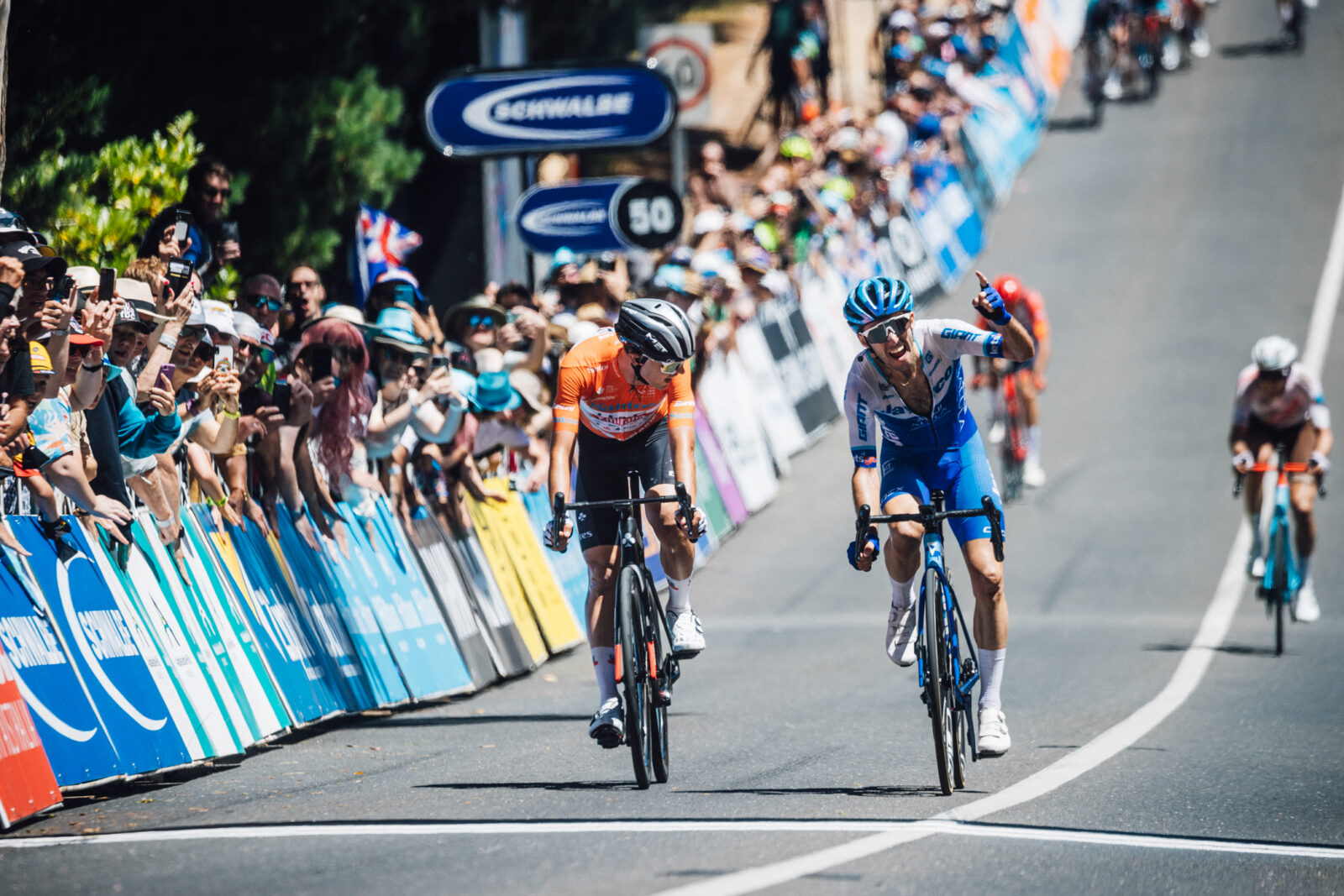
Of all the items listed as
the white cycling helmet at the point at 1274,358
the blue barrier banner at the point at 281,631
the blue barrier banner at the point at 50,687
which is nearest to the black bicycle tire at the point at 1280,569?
the white cycling helmet at the point at 1274,358

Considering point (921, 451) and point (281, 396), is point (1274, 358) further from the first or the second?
point (281, 396)

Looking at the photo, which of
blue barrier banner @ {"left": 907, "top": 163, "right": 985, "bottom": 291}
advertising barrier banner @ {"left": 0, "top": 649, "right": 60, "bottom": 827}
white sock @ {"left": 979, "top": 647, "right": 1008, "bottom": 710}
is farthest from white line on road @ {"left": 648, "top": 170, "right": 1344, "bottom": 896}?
blue barrier banner @ {"left": 907, "top": 163, "right": 985, "bottom": 291}

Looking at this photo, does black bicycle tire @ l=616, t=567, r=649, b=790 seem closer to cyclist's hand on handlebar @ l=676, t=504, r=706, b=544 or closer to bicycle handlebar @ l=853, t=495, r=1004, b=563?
cyclist's hand on handlebar @ l=676, t=504, r=706, b=544

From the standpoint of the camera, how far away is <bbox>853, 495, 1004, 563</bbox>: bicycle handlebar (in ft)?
26.4

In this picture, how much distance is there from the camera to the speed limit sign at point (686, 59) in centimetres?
2141

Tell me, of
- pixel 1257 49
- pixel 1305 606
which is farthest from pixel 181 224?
pixel 1257 49

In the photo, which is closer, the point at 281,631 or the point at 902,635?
the point at 902,635

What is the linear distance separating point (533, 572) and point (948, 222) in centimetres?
1855

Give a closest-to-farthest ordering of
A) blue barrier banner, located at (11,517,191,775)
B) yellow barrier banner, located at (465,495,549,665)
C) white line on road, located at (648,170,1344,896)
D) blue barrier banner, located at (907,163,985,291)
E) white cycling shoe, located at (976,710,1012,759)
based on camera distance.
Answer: white line on road, located at (648,170,1344,896), blue barrier banner, located at (11,517,191,775), white cycling shoe, located at (976,710,1012,759), yellow barrier banner, located at (465,495,549,665), blue barrier banner, located at (907,163,985,291)

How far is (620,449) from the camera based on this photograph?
28.6 ft

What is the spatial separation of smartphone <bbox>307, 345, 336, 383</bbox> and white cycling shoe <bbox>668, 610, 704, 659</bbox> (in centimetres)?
334

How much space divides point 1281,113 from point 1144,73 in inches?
122

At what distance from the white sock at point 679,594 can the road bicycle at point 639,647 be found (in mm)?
247

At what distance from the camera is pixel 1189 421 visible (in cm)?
2375
